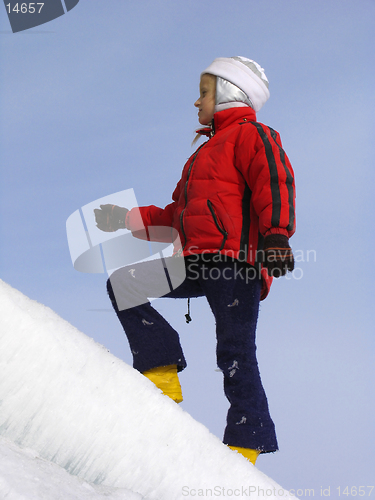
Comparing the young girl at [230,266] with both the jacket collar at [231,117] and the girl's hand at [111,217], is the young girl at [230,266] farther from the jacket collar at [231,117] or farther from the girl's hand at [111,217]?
the girl's hand at [111,217]

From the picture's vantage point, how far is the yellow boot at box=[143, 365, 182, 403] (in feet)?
7.66

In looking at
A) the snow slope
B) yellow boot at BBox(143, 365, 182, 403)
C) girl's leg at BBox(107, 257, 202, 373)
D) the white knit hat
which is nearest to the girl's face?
the white knit hat

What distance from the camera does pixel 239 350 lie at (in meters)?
2.30

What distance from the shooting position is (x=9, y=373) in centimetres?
130

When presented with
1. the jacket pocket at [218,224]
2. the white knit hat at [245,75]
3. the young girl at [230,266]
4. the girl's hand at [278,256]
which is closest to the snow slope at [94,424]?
the young girl at [230,266]

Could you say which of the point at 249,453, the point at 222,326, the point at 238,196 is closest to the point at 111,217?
the point at 238,196

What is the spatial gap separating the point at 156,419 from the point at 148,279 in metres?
1.17

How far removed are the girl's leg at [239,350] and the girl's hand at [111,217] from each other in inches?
33.0

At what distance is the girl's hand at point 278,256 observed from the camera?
221cm

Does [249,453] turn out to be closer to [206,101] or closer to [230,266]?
[230,266]

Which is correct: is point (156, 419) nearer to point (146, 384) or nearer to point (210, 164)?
point (146, 384)

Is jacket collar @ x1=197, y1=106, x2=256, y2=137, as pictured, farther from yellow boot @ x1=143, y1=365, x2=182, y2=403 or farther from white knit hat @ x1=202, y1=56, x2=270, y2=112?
yellow boot @ x1=143, y1=365, x2=182, y2=403

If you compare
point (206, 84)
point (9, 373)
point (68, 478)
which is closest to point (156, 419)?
point (68, 478)

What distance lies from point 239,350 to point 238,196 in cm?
81
